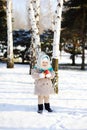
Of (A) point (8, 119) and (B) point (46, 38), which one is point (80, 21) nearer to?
(B) point (46, 38)

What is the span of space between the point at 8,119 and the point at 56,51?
413 cm

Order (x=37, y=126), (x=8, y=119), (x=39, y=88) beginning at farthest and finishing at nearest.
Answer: (x=39, y=88), (x=8, y=119), (x=37, y=126)

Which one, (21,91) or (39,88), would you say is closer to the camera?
(39,88)

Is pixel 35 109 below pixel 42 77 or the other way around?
below

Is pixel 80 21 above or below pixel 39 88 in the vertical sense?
above

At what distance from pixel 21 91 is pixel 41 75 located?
12.8 ft

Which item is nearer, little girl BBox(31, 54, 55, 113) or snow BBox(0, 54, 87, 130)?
snow BBox(0, 54, 87, 130)

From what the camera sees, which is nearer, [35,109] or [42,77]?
[42,77]

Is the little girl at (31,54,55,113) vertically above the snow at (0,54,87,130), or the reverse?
the little girl at (31,54,55,113)

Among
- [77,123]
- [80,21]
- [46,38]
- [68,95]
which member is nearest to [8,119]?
[77,123]

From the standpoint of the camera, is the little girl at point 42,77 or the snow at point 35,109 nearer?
the snow at point 35,109

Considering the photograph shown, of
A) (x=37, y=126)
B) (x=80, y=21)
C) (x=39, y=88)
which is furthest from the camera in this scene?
(x=80, y=21)

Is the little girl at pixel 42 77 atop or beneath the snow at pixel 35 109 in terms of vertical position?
atop

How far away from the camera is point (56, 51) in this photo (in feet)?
42.3
